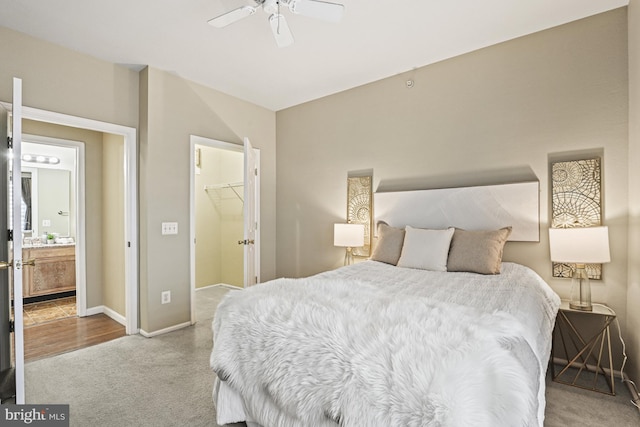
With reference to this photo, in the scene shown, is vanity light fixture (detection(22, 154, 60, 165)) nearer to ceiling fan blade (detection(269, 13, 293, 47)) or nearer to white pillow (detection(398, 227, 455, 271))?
ceiling fan blade (detection(269, 13, 293, 47))

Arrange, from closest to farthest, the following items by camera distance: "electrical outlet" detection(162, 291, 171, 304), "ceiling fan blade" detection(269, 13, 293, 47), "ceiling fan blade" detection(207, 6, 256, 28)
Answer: "ceiling fan blade" detection(207, 6, 256, 28), "ceiling fan blade" detection(269, 13, 293, 47), "electrical outlet" detection(162, 291, 171, 304)

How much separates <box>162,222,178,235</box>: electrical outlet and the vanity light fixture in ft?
9.41

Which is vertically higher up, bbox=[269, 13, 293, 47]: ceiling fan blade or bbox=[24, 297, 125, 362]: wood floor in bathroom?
bbox=[269, 13, 293, 47]: ceiling fan blade

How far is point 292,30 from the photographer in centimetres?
266

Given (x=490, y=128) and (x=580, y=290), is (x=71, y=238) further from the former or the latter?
(x=580, y=290)

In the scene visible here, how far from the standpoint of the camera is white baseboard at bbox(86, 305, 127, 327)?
364 cm

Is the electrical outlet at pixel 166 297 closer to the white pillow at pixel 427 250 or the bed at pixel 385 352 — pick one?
the bed at pixel 385 352

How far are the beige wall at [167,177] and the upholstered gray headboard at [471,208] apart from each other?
2234 mm

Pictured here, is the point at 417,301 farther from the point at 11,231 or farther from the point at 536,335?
the point at 11,231

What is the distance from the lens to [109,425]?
Answer: 1.86m

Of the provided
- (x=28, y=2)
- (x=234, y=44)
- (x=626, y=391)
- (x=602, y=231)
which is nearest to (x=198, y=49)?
(x=234, y=44)

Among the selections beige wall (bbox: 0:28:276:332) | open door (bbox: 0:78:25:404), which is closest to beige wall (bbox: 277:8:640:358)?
beige wall (bbox: 0:28:276:332)

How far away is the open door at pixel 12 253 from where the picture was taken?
192 cm

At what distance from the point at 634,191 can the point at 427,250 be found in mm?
1454
